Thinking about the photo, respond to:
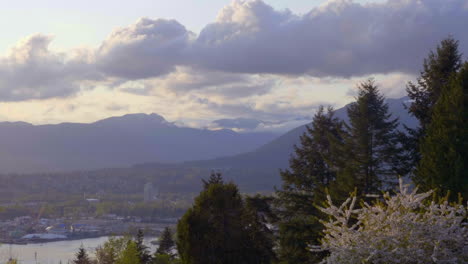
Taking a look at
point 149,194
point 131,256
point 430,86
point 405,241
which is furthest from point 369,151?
point 149,194

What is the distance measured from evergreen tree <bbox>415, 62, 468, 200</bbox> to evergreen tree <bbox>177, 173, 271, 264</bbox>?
839 centimetres

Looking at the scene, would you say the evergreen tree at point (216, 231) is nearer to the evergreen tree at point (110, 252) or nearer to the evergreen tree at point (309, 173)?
the evergreen tree at point (309, 173)

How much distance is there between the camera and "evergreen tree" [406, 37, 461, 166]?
22297 millimetres

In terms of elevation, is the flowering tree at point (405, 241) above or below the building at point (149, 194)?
above

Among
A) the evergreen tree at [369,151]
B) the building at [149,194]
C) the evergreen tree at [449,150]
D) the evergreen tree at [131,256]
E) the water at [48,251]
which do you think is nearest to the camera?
the evergreen tree at [449,150]

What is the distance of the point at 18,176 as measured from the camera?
160 metres

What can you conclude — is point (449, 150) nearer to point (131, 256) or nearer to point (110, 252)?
point (131, 256)

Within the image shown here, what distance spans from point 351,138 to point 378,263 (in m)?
14.8

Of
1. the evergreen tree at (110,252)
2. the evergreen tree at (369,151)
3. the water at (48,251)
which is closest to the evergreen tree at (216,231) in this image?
the evergreen tree at (369,151)

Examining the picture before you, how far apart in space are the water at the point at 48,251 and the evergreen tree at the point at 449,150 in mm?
50179

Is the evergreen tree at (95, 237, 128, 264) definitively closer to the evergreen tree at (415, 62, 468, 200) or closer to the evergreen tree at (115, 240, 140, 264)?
the evergreen tree at (115, 240, 140, 264)

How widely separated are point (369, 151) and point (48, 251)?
2466 inches

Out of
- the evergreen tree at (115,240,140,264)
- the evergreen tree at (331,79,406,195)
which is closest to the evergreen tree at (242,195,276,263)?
the evergreen tree at (331,79,406,195)

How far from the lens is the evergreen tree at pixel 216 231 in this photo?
74.2 ft
